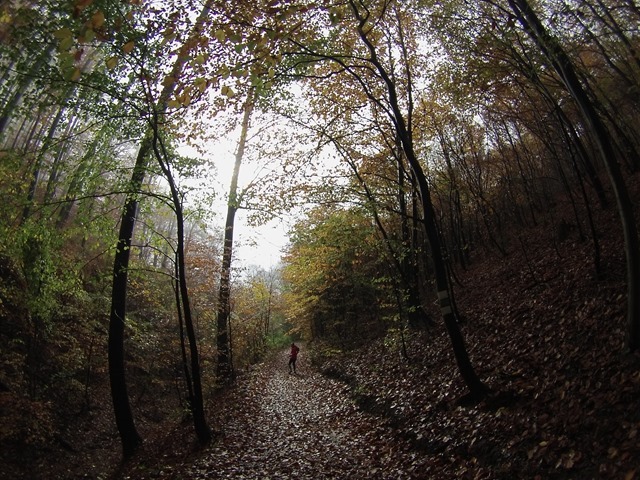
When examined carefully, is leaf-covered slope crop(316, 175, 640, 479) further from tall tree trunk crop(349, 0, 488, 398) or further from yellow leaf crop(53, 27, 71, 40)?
yellow leaf crop(53, 27, 71, 40)

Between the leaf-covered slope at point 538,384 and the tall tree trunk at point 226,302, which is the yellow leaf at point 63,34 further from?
the tall tree trunk at point 226,302

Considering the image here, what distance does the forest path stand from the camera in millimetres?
6406

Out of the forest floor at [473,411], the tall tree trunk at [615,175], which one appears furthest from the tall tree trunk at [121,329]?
the tall tree trunk at [615,175]

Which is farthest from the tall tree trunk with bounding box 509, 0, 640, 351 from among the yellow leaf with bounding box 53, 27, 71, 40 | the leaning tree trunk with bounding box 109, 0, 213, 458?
the leaning tree trunk with bounding box 109, 0, 213, 458

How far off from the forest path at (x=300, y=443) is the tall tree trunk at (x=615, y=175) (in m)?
3.94

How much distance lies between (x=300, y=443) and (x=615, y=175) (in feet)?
26.1

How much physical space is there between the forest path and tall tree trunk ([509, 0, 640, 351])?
12.9ft

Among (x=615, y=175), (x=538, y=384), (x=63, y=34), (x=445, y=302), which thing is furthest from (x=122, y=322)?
(x=615, y=175)

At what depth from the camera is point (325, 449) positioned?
7516mm

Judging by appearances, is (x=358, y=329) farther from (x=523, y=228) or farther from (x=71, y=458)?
(x=71, y=458)

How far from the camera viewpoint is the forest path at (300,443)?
21.0 ft

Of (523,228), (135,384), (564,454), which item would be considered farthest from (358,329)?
(564,454)

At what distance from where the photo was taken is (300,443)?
8.13 m

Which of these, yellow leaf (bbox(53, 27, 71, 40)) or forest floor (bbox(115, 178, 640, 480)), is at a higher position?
yellow leaf (bbox(53, 27, 71, 40))
